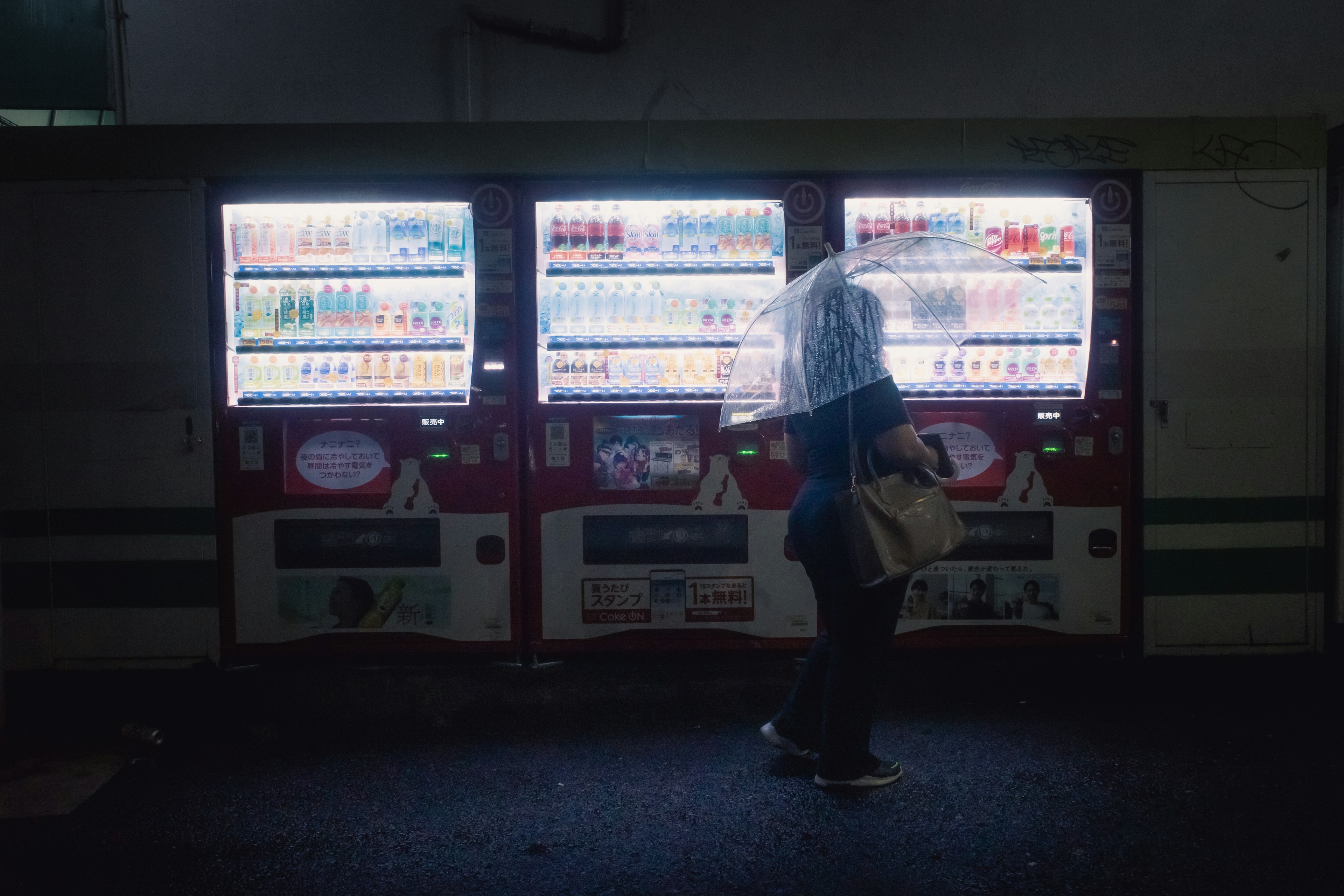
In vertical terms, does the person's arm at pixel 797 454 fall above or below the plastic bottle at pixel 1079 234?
below

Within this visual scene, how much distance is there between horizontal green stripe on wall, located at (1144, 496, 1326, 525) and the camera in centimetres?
346

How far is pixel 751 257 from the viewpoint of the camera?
349 centimetres

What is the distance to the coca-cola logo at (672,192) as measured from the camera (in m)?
3.43

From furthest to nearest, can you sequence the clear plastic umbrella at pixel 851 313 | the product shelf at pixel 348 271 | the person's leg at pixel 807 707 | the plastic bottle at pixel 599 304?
1. the plastic bottle at pixel 599 304
2. the product shelf at pixel 348 271
3. the person's leg at pixel 807 707
4. the clear plastic umbrella at pixel 851 313

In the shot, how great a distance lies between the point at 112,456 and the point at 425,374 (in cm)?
132

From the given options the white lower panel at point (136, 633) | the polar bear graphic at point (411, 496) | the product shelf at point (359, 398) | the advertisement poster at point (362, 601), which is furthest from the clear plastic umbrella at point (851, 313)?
the white lower panel at point (136, 633)

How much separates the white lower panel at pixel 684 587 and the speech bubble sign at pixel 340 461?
756mm

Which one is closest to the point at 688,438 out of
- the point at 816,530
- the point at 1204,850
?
the point at 816,530

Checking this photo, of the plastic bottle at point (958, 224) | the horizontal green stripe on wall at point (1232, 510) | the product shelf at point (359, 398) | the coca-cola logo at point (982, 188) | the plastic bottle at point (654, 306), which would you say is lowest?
the horizontal green stripe on wall at point (1232, 510)

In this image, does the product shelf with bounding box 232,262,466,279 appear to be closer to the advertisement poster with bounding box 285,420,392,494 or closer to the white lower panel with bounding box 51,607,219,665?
the advertisement poster with bounding box 285,420,392,494

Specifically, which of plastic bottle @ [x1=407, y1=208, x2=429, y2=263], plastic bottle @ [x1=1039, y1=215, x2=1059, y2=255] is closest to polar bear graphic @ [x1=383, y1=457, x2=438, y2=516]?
plastic bottle @ [x1=407, y1=208, x2=429, y2=263]

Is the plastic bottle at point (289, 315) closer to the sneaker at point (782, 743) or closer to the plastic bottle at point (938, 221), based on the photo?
the sneaker at point (782, 743)

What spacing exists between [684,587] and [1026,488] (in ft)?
4.88

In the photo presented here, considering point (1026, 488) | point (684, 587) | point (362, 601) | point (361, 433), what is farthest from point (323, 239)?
point (1026, 488)
